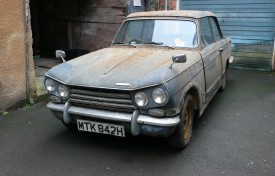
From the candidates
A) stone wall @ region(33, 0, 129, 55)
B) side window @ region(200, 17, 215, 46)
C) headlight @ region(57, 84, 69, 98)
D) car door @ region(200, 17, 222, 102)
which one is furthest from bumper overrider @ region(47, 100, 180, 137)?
stone wall @ region(33, 0, 129, 55)

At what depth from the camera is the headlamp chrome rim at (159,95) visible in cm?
323

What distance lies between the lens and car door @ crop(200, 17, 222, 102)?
179 inches

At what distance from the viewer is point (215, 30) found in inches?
226

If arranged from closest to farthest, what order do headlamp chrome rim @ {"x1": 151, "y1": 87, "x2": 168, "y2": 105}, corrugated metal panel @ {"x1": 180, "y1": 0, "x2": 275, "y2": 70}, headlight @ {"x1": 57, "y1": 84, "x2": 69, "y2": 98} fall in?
1. headlamp chrome rim @ {"x1": 151, "y1": 87, "x2": 168, "y2": 105}
2. headlight @ {"x1": 57, "y1": 84, "x2": 69, "y2": 98}
3. corrugated metal panel @ {"x1": 180, "y1": 0, "x2": 275, "y2": 70}

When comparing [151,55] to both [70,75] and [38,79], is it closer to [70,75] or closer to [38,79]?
[70,75]

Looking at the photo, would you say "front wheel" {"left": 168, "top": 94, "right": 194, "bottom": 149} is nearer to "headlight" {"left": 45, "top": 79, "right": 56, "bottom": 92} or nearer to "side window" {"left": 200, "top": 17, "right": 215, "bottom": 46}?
"side window" {"left": 200, "top": 17, "right": 215, "bottom": 46}

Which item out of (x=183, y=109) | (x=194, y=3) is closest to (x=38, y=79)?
(x=183, y=109)

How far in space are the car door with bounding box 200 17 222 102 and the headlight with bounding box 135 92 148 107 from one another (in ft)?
4.79

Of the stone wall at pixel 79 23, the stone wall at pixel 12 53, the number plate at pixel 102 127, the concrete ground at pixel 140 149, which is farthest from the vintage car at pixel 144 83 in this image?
the stone wall at pixel 79 23

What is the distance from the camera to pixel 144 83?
3262 millimetres

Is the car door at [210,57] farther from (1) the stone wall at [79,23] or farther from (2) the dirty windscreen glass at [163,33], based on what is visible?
(1) the stone wall at [79,23]

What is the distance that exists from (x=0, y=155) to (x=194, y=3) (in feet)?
23.6

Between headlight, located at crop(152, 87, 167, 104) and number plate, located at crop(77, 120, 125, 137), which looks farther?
number plate, located at crop(77, 120, 125, 137)

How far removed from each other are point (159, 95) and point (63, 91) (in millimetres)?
1202
